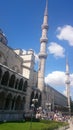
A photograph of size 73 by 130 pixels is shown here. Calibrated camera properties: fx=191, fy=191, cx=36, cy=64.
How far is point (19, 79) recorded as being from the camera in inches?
1411

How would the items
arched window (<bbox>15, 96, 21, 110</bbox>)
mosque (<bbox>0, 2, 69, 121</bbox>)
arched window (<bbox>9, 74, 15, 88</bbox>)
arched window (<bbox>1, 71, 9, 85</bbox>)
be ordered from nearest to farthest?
1. mosque (<bbox>0, 2, 69, 121</bbox>)
2. arched window (<bbox>1, 71, 9, 85</bbox>)
3. arched window (<bbox>9, 74, 15, 88</bbox>)
4. arched window (<bbox>15, 96, 21, 110</bbox>)

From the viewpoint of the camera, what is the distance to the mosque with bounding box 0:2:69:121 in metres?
31.2

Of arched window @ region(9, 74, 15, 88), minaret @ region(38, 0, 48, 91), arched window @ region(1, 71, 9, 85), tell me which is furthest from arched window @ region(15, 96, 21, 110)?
minaret @ region(38, 0, 48, 91)

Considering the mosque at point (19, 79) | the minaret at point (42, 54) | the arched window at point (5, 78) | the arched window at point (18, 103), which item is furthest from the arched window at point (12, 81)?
the minaret at point (42, 54)

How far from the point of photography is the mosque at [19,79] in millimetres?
31250

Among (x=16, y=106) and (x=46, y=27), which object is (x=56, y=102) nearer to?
(x=46, y=27)

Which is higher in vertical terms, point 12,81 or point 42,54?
point 42,54

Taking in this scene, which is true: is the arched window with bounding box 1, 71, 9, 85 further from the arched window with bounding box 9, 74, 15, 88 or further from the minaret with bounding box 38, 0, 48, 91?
the minaret with bounding box 38, 0, 48, 91

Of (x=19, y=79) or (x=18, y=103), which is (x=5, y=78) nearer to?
(x=19, y=79)

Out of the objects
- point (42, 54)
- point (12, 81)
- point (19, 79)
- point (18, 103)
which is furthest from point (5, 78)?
point (42, 54)

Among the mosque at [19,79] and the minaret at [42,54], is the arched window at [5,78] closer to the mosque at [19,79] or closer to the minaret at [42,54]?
the mosque at [19,79]

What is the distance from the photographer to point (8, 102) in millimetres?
33312

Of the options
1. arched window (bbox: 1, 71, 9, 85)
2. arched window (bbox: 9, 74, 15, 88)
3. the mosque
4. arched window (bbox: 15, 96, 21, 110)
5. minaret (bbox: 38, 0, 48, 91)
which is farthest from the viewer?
minaret (bbox: 38, 0, 48, 91)

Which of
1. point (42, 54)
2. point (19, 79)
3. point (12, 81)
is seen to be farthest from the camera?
point (42, 54)
